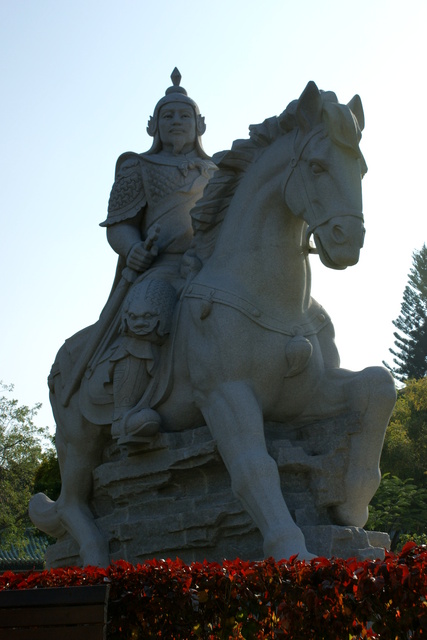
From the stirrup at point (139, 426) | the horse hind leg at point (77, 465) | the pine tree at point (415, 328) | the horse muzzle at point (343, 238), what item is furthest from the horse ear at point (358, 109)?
the pine tree at point (415, 328)

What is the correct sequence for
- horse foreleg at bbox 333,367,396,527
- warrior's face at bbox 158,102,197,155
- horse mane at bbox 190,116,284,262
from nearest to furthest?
1. horse foreleg at bbox 333,367,396,527
2. horse mane at bbox 190,116,284,262
3. warrior's face at bbox 158,102,197,155

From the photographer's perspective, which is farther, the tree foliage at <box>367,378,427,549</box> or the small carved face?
the tree foliage at <box>367,378,427,549</box>

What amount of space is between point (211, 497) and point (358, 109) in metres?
2.48

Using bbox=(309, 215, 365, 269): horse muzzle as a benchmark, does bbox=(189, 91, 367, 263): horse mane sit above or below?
above

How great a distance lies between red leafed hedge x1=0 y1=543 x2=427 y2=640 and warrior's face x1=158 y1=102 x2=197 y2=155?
3479 millimetres

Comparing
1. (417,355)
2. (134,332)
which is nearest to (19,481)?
(417,355)

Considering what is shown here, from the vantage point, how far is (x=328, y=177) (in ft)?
15.9

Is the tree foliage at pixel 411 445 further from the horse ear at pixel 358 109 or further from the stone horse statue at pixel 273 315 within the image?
the horse ear at pixel 358 109

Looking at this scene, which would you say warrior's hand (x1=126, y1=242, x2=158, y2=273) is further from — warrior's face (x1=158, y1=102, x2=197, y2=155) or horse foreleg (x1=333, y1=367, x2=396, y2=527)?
horse foreleg (x1=333, y1=367, x2=396, y2=527)

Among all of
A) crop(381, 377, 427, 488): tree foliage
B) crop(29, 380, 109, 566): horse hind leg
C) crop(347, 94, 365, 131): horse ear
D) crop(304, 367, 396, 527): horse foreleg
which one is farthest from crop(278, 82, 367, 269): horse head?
crop(381, 377, 427, 488): tree foliage

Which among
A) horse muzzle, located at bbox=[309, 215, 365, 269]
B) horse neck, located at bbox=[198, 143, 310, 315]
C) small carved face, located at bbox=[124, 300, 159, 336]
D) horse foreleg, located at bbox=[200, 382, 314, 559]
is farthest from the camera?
small carved face, located at bbox=[124, 300, 159, 336]

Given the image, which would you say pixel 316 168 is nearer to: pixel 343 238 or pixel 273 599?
Result: pixel 343 238

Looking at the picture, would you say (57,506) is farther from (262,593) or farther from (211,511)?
(262,593)

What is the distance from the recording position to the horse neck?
5148 millimetres
